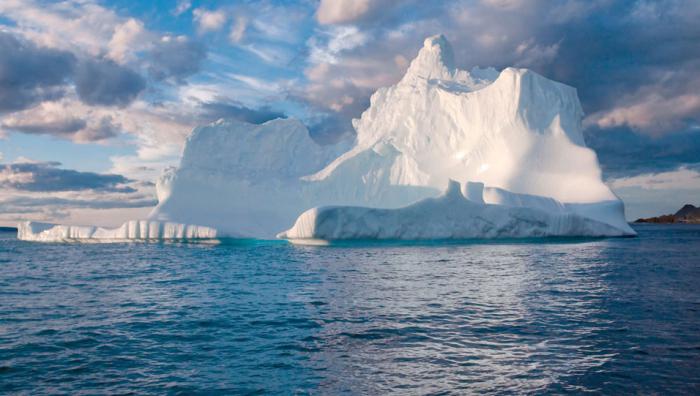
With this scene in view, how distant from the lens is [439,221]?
113ft

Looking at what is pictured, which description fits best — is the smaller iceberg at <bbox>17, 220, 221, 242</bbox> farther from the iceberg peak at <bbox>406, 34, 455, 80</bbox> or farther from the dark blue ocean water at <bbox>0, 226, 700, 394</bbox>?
the iceberg peak at <bbox>406, 34, 455, 80</bbox>

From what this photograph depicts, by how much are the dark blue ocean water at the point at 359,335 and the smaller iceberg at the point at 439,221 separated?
16.9 m

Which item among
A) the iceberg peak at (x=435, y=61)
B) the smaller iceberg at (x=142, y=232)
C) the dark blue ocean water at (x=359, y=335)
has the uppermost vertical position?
the iceberg peak at (x=435, y=61)

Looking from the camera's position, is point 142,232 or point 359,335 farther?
point 142,232

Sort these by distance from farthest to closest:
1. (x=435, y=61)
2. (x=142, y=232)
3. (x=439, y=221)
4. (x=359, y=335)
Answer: (x=435, y=61) < (x=142, y=232) < (x=439, y=221) < (x=359, y=335)

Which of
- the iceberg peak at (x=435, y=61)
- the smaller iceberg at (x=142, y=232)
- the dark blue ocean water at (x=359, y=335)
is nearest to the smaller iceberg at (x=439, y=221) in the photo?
the smaller iceberg at (x=142, y=232)

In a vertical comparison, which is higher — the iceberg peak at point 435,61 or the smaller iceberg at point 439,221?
the iceberg peak at point 435,61

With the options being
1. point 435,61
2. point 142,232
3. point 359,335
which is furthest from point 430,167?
point 359,335

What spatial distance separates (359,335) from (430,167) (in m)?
40.7

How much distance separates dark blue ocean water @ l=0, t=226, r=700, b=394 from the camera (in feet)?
20.1

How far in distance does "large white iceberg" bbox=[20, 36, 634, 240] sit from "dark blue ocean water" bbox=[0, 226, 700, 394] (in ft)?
67.7

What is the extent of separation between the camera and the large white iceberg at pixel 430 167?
37.0 metres

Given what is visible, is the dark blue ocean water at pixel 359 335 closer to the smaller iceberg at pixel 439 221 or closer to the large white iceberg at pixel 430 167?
Result: the smaller iceberg at pixel 439 221

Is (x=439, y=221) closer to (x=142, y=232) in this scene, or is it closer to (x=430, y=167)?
(x=430, y=167)
